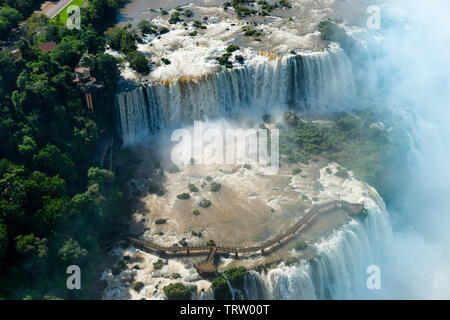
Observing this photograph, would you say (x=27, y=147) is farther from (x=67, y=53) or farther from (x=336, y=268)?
(x=336, y=268)

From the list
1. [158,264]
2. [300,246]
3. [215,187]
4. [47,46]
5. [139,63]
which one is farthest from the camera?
[139,63]

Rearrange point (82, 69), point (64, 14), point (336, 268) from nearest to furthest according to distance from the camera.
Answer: point (336, 268) → point (82, 69) → point (64, 14)

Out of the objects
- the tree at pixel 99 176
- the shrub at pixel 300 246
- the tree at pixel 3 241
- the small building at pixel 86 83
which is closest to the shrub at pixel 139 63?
the small building at pixel 86 83

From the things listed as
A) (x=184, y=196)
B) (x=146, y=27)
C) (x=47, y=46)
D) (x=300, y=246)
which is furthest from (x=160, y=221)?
(x=146, y=27)

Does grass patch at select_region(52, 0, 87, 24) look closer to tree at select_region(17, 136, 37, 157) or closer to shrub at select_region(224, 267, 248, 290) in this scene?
tree at select_region(17, 136, 37, 157)

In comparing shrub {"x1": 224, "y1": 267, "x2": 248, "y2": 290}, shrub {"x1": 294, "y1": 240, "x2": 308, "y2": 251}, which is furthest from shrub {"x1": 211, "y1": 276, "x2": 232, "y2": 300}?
shrub {"x1": 294, "y1": 240, "x2": 308, "y2": 251}

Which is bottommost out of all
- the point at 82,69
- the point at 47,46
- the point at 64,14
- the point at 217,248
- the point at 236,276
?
the point at 217,248

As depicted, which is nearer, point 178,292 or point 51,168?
point 178,292
